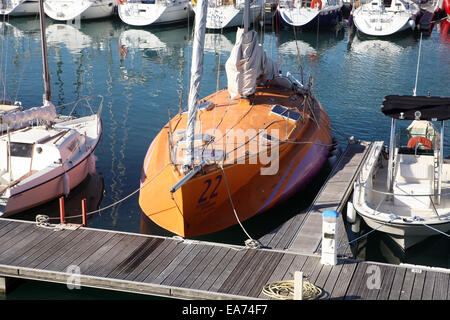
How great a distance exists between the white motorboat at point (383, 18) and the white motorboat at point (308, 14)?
274 cm

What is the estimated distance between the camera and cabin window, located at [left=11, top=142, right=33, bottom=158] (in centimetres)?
2138

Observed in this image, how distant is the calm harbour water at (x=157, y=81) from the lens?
20734 mm

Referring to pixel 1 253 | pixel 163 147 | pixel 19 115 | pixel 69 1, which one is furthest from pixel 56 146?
pixel 69 1

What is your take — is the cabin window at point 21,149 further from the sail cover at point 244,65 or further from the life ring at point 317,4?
the life ring at point 317,4

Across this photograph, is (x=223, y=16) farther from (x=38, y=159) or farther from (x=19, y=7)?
(x=38, y=159)

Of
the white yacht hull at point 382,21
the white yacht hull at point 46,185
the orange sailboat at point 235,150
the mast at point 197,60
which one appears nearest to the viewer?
the mast at point 197,60

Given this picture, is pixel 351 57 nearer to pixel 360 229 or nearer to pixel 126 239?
pixel 360 229

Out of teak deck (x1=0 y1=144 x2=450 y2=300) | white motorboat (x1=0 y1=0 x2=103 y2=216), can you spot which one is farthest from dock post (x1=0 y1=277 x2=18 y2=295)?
white motorboat (x1=0 y1=0 x2=103 y2=216)

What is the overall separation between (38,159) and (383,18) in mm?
36068

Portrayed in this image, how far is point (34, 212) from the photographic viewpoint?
2097cm

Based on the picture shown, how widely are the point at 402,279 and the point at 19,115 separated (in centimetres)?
1383

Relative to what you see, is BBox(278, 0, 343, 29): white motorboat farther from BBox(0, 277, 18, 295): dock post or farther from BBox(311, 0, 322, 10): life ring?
BBox(0, 277, 18, 295): dock post

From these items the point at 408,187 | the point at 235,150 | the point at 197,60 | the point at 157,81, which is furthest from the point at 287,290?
the point at 157,81

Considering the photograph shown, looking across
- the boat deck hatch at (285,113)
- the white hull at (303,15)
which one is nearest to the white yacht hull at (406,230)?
the boat deck hatch at (285,113)
